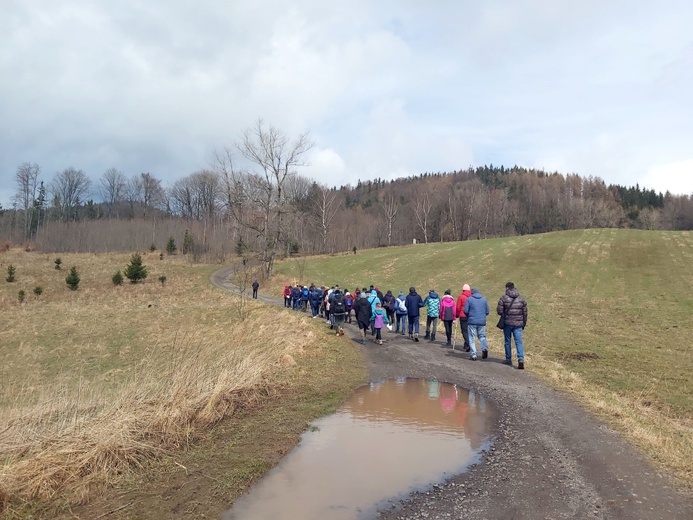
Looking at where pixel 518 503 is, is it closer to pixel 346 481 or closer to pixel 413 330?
pixel 346 481

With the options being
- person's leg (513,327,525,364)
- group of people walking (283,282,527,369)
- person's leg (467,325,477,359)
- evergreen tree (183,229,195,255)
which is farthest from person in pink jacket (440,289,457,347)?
evergreen tree (183,229,195,255)

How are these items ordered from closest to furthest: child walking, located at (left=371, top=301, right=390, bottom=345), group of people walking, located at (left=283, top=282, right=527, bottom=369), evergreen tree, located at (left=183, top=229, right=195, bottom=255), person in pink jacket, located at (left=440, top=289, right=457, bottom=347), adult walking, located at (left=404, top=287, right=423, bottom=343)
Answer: group of people walking, located at (left=283, top=282, right=527, bottom=369) < person in pink jacket, located at (left=440, top=289, right=457, bottom=347) < child walking, located at (left=371, top=301, right=390, bottom=345) < adult walking, located at (left=404, top=287, right=423, bottom=343) < evergreen tree, located at (left=183, top=229, right=195, bottom=255)

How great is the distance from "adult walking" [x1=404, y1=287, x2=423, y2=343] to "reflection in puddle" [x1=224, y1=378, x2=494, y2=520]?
264 inches

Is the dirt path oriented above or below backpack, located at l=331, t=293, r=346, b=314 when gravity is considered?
below

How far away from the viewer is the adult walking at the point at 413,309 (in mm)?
16625

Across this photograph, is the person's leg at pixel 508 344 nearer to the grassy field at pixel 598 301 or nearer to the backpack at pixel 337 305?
the grassy field at pixel 598 301

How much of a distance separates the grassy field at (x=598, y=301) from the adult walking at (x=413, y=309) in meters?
2.81

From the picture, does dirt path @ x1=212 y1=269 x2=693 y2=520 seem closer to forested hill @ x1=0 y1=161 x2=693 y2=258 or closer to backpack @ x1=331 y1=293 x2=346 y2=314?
backpack @ x1=331 y1=293 x2=346 y2=314

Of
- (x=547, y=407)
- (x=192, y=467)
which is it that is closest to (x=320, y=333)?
(x=547, y=407)

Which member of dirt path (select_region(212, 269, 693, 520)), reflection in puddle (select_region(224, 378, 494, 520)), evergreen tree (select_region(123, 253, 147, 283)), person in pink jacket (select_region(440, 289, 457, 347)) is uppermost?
evergreen tree (select_region(123, 253, 147, 283))

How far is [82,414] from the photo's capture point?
705 cm

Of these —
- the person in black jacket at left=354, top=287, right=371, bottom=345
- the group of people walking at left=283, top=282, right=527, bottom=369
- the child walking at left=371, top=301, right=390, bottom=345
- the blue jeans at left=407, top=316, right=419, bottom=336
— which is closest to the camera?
the group of people walking at left=283, top=282, right=527, bottom=369

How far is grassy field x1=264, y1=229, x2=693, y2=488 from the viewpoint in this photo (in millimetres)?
9375

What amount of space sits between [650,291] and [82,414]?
33215 mm
